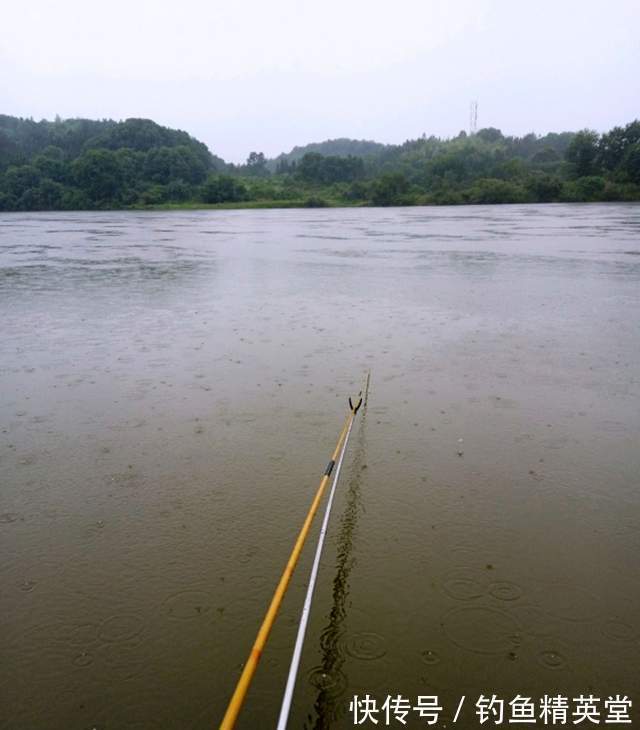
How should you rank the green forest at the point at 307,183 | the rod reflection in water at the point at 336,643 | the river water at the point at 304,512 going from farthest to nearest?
the green forest at the point at 307,183
the river water at the point at 304,512
the rod reflection in water at the point at 336,643

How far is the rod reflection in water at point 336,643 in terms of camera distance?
3268 mm

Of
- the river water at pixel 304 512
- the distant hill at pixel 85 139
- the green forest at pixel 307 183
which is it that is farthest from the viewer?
the distant hill at pixel 85 139

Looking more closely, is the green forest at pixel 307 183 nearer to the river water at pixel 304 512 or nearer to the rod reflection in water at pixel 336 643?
the river water at pixel 304 512

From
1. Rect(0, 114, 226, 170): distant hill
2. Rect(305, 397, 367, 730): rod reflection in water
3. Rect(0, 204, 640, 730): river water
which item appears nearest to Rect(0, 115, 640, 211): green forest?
Rect(0, 114, 226, 170): distant hill

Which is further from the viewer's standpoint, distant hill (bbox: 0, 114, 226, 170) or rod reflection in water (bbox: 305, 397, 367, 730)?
distant hill (bbox: 0, 114, 226, 170)

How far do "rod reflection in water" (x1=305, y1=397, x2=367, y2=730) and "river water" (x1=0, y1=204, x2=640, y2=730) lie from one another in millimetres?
17

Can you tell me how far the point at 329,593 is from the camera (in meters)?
4.14

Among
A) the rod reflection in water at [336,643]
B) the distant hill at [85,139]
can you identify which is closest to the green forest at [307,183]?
the distant hill at [85,139]

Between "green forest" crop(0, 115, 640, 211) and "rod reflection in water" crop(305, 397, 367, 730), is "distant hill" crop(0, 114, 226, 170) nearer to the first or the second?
"green forest" crop(0, 115, 640, 211)

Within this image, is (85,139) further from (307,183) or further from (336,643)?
(336,643)

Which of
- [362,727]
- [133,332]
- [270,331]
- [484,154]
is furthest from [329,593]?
[484,154]

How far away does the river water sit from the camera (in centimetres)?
351

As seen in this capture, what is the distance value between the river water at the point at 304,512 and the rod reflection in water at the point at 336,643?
2 cm

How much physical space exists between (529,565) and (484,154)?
162039mm
